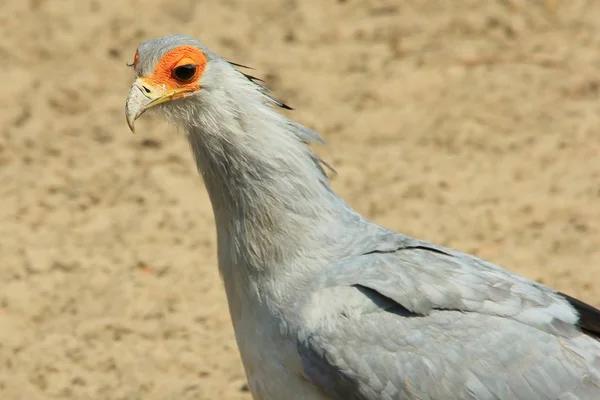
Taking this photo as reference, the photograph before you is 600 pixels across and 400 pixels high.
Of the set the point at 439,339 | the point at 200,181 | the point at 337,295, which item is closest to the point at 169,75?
the point at 337,295

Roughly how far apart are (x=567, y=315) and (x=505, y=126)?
4008mm

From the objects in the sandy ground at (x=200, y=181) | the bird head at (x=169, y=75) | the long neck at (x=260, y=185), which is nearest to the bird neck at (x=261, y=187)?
the long neck at (x=260, y=185)

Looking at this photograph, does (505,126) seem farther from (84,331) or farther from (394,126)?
(84,331)

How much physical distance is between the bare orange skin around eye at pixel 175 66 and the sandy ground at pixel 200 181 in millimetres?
2085

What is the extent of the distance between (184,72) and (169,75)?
78 millimetres

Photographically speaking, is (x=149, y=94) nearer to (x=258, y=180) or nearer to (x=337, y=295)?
(x=258, y=180)

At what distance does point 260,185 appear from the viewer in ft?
16.4

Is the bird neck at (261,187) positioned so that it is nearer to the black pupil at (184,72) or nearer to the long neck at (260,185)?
the long neck at (260,185)

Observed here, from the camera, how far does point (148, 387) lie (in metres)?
6.31

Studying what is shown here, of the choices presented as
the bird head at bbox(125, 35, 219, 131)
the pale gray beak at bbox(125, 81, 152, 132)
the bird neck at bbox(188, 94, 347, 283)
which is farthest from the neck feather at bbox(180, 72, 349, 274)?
the pale gray beak at bbox(125, 81, 152, 132)

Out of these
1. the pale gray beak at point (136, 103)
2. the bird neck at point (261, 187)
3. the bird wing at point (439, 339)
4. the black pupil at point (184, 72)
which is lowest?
the bird wing at point (439, 339)

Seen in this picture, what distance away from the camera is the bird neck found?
4938mm

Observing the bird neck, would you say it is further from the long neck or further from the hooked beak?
the hooked beak

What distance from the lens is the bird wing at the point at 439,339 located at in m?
4.53
